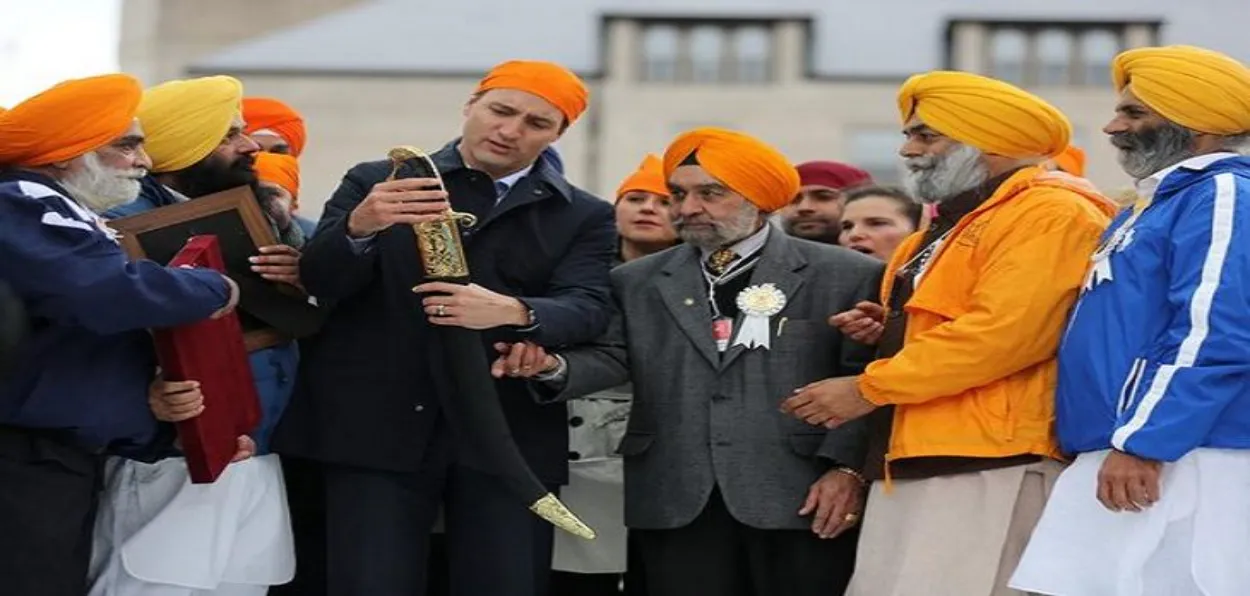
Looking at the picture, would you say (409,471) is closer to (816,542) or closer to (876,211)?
(816,542)

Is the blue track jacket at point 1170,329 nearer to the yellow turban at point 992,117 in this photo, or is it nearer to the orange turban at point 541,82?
the yellow turban at point 992,117

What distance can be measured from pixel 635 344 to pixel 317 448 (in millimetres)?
1059

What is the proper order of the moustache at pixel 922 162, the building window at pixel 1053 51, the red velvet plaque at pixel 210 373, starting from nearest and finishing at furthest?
the red velvet plaque at pixel 210 373 < the moustache at pixel 922 162 < the building window at pixel 1053 51

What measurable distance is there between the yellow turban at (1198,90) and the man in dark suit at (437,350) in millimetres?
1720

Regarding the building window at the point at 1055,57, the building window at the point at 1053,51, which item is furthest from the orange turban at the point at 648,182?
the building window at the point at 1055,57

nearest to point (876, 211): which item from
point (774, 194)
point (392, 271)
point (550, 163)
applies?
point (774, 194)

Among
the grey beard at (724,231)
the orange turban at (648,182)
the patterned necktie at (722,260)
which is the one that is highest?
the grey beard at (724,231)

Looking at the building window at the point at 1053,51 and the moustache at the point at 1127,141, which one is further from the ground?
the moustache at the point at 1127,141

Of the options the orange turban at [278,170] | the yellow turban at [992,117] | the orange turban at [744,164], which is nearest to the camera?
the yellow turban at [992,117]

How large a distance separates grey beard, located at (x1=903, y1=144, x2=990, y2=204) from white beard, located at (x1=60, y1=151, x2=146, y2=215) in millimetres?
2237

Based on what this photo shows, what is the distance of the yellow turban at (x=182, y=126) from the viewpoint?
5391mm

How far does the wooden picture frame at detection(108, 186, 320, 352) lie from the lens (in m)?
5.01

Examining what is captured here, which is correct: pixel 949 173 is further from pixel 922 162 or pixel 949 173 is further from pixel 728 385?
pixel 728 385

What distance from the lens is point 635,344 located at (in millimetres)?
5594
